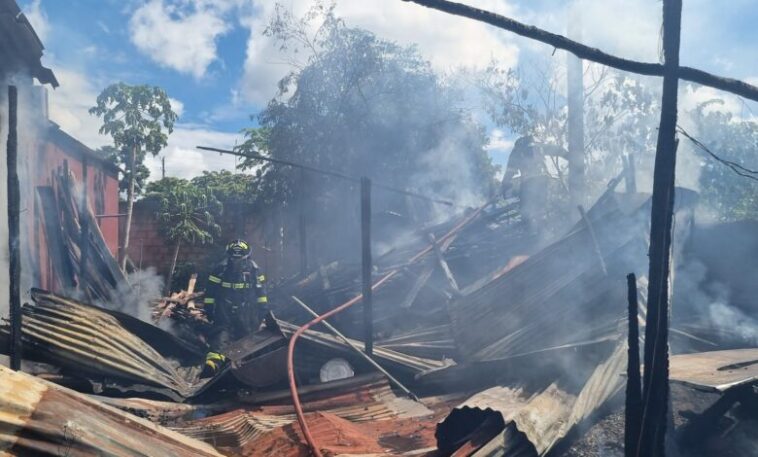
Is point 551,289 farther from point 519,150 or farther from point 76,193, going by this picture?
point 76,193

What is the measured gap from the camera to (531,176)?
11227 millimetres

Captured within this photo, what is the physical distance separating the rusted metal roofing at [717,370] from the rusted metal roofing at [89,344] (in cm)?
537

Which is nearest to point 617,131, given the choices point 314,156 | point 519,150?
point 519,150

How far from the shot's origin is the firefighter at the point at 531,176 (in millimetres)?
10820

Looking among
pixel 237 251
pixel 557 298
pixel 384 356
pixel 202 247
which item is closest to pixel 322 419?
pixel 384 356

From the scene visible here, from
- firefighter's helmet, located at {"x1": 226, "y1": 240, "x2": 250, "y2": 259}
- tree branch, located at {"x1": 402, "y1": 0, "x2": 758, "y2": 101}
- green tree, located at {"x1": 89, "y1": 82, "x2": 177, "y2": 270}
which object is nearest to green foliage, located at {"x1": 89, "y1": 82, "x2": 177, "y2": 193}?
green tree, located at {"x1": 89, "y1": 82, "x2": 177, "y2": 270}

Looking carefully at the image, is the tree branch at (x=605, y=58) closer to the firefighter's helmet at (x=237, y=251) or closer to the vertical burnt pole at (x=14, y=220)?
the vertical burnt pole at (x=14, y=220)

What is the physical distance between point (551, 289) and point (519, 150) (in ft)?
19.9

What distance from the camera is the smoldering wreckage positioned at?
13.1 ft

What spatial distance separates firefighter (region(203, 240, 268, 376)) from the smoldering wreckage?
472 millimetres

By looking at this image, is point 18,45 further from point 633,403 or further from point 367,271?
point 633,403

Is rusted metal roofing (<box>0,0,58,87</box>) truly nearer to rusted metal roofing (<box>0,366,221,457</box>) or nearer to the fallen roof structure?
the fallen roof structure

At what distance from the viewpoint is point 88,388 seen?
5.76 meters

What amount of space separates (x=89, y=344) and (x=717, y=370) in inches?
255
